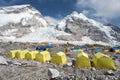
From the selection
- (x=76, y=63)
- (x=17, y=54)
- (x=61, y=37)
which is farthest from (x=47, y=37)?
(x=76, y=63)

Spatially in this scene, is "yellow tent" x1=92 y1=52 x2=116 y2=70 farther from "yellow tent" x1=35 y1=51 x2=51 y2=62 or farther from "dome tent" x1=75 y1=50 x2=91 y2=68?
"yellow tent" x1=35 y1=51 x2=51 y2=62

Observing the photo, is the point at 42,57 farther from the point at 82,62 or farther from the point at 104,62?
the point at 104,62

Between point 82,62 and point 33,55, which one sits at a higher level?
point 33,55

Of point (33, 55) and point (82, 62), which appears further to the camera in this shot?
point (33, 55)

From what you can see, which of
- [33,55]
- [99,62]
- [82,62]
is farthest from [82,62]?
[33,55]

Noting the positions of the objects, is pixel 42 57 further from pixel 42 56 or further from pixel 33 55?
pixel 33 55

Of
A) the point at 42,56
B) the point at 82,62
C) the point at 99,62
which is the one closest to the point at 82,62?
the point at 82,62

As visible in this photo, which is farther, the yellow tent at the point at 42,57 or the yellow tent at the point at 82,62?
the yellow tent at the point at 42,57

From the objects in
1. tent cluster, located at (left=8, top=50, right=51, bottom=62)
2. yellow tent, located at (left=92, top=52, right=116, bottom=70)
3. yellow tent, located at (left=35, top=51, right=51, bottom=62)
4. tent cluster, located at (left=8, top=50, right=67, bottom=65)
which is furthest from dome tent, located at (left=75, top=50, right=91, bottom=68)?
tent cluster, located at (left=8, top=50, right=51, bottom=62)

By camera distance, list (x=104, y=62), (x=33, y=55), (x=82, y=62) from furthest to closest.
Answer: (x=33, y=55) → (x=82, y=62) → (x=104, y=62)

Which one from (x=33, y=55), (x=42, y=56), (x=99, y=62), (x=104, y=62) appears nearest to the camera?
(x=104, y=62)

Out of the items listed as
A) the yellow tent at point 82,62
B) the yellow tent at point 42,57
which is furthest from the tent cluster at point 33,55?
the yellow tent at point 82,62

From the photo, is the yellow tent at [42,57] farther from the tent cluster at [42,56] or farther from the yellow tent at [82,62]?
the yellow tent at [82,62]

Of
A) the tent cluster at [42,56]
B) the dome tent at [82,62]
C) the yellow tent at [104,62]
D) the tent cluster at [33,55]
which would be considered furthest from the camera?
the tent cluster at [33,55]
